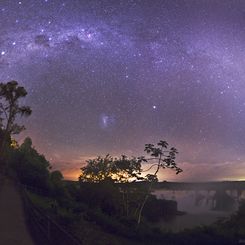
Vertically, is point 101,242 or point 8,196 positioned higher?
point 8,196

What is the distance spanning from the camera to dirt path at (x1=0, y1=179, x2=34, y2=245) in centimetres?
1537

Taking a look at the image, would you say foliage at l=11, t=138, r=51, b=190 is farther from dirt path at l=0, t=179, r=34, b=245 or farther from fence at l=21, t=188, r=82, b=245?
fence at l=21, t=188, r=82, b=245

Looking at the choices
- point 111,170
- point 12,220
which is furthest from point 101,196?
point 12,220

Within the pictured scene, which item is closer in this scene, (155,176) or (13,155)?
(155,176)

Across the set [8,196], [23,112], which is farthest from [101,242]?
[23,112]

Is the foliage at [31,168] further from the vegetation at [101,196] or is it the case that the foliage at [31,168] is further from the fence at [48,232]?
the fence at [48,232]

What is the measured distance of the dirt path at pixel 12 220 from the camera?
1537 centimetres

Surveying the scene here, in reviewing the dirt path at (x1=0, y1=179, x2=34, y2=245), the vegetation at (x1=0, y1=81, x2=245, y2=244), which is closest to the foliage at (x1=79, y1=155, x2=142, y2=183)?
the vegetation at (x1=0, y1=81, x2=245, y2=244)

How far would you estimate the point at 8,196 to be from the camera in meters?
23.4

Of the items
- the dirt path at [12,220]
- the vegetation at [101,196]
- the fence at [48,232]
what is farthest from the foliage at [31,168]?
the fence at [48,232]

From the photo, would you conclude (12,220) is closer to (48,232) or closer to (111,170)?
(48,232)

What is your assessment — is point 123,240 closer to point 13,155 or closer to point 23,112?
point 13,155

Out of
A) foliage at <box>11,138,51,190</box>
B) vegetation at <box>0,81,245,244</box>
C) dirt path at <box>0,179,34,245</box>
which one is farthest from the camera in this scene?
foliage at <box>11,138,51,190</box>

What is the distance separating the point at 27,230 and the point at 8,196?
297 inches
